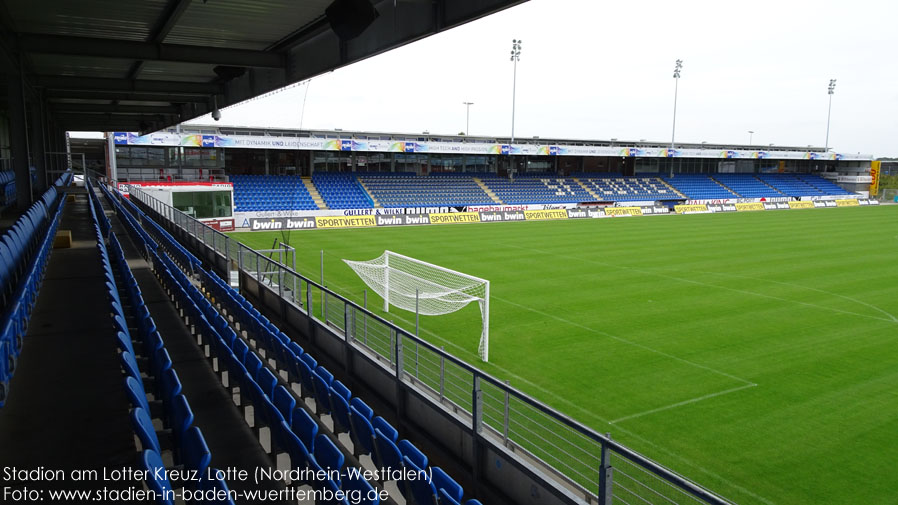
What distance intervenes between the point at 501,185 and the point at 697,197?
63.6ft

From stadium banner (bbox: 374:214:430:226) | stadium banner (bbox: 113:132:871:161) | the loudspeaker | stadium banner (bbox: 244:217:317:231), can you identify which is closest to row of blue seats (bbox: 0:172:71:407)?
the loudspeaker

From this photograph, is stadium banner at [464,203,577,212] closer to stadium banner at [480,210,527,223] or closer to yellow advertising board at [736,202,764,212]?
stadium banner at [480,210,527,223]

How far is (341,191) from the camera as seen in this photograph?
42250mm

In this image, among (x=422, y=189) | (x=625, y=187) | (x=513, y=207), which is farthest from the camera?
(x=625, y=187)

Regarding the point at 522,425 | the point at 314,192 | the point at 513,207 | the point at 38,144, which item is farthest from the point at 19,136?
the point at 513,207

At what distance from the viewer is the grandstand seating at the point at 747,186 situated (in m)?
57.8

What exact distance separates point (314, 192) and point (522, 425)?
36590mm

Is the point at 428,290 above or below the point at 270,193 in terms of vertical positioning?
below

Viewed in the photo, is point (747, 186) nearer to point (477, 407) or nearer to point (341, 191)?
point (341, 191)

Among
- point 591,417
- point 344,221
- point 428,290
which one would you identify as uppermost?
point 344,221

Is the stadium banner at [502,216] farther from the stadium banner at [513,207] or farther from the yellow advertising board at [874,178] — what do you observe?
the yellow advertising board at [874,178]

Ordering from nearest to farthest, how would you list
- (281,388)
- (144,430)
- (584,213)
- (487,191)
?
(144,430), (281,388), (584,213), (487,191)

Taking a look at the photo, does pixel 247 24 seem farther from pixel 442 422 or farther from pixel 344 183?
pixel 344 183

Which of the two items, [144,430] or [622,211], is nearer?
[144,430]
